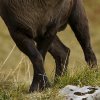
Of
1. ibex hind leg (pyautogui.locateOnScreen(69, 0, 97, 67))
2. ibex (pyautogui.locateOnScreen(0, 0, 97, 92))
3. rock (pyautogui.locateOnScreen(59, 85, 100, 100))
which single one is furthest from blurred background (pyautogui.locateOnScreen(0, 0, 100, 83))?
rock (pyautogui.locateOnScreen(59, 85, 100, 100))

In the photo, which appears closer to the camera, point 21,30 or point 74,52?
point 21,30

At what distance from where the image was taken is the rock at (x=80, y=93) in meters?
7.87

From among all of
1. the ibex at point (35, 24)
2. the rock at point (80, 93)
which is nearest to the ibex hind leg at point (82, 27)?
the ibex at point (35, 24)

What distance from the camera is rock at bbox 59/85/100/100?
7.87 metres

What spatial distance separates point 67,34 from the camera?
20.4 meters

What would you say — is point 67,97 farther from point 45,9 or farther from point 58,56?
point 58,56

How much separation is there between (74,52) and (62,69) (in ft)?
27.8

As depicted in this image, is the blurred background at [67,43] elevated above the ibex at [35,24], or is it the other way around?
the blurred background at [67,43]

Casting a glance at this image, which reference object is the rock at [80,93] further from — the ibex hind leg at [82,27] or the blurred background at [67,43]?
the blurred background at [67,43]

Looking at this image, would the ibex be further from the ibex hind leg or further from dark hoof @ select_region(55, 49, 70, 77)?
the ibex hind leg

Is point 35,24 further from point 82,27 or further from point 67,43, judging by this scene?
point 67,43

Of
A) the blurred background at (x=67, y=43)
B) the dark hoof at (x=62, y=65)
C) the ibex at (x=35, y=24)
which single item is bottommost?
the dark hoof at (x=62, y=65)

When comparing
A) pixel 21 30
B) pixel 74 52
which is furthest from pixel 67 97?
pixel 74 52

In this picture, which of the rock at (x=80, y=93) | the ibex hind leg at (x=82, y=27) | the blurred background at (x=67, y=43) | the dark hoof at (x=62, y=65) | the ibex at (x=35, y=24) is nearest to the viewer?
the rock at (x=80, y=93)
